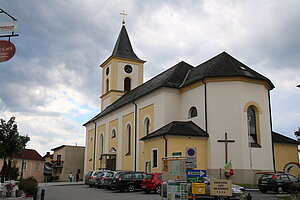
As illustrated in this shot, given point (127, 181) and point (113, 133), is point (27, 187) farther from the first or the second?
point (113, 133)

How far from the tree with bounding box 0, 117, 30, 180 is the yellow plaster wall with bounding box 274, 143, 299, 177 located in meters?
20.7

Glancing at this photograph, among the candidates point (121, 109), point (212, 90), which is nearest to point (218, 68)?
point (212, 90)

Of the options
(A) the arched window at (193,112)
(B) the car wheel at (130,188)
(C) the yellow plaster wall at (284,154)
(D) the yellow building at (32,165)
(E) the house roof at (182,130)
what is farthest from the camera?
(D) the yellow building at (32,165)

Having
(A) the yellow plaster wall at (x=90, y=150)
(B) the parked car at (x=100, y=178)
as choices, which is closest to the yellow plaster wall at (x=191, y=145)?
(B) the parked car at (x=100, y=178)

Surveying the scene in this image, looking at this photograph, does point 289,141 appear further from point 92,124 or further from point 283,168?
point 92,124

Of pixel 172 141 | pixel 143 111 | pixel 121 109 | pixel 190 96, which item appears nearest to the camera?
pixel 172 141

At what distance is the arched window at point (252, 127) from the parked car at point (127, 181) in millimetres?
8976

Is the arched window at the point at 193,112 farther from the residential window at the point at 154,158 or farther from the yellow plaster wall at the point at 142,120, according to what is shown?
the residential window at the point at 154,158

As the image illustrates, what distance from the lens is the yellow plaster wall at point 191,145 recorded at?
24.6 metres

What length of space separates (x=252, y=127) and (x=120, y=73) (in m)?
24.5

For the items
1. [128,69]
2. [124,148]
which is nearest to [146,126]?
[124,148]

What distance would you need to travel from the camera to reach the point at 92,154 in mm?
46656

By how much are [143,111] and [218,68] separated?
872 centimetres

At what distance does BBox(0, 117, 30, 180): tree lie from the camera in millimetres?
23703
